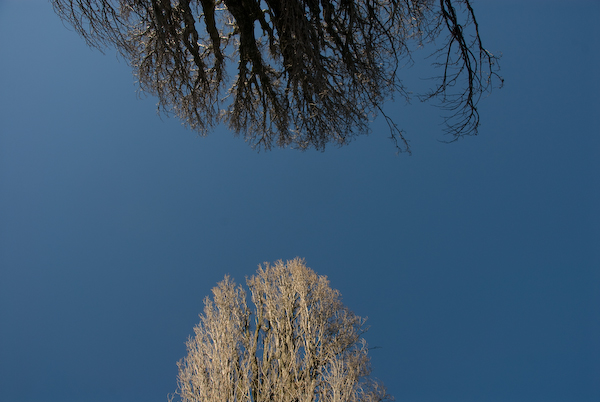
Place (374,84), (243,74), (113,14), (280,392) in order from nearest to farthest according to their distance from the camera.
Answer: (113,14), (374,84), (280,392), (243,74)

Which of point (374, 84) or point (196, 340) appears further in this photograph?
point (196, 340)

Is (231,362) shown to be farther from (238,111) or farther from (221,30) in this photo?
(221,30)

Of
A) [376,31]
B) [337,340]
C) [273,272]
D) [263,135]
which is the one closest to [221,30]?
[263,135]

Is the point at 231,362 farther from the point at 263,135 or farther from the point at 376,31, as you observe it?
the point at 376,31

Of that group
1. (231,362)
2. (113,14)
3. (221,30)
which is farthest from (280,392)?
(221,30)

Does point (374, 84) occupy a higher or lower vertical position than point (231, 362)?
higher

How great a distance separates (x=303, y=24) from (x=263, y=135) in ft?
7.53

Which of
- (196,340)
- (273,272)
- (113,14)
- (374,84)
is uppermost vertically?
(374,84)

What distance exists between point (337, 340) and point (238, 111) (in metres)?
4.04

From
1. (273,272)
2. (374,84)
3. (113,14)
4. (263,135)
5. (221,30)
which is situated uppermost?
(221,30)

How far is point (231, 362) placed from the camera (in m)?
4.23

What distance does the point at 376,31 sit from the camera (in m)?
3.33

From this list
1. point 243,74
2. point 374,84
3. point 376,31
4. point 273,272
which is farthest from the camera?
point 273,272

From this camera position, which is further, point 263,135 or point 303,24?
point 263,135
